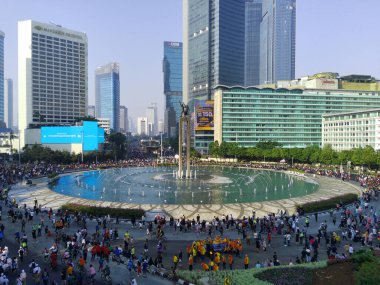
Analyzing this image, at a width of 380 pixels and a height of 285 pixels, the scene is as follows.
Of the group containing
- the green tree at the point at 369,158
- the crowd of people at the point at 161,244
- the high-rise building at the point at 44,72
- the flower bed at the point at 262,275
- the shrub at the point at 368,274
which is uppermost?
the high-rise building at the point at 44,72

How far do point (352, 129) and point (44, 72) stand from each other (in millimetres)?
156047

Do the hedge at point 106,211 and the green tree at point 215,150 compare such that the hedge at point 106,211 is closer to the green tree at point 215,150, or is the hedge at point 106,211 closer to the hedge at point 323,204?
the hedge at point 323,204

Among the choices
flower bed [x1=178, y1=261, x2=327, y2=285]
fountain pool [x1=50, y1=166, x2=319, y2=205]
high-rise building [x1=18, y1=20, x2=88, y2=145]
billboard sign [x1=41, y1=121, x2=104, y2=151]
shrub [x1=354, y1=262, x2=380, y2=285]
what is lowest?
fountain pool [x1=50, y1=166, x2=319, y2=205]

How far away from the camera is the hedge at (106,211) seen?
40.5m

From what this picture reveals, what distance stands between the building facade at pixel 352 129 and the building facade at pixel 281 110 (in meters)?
13.5

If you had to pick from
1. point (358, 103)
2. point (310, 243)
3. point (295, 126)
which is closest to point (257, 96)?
point (295, 126)

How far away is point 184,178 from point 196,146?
94742 millimetres

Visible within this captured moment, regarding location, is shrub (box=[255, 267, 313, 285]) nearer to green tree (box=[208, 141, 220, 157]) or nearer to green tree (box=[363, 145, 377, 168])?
green tree (box=[363, 145, 377, 168])

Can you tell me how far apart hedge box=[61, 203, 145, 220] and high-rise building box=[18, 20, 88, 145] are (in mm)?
150481

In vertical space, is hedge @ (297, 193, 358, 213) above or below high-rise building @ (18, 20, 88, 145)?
below

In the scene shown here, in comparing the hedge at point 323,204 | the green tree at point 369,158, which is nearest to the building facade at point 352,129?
the green tree at point 369,158

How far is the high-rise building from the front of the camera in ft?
593

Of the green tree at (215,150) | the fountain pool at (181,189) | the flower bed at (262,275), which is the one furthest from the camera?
the green tree at (215,150)

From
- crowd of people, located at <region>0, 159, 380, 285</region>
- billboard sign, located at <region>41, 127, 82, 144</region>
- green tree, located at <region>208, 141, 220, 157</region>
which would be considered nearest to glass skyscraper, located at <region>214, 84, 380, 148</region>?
green tree, located at <region>208, 141, 220, 157</region>
